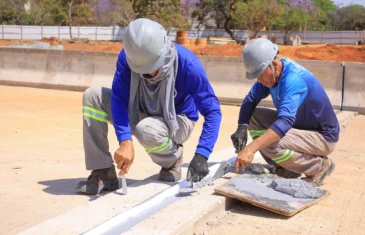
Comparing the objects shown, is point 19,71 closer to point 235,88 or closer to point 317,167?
point 235,88

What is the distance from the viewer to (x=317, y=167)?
5238mm

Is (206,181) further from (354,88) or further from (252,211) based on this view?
(354,88)

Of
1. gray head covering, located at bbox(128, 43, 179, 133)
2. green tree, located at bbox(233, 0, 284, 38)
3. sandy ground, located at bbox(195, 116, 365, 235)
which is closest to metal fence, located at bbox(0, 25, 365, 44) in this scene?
green tree, located at bbox(233, 0, 284, 38)

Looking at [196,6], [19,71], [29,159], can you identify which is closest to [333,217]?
[29,159]

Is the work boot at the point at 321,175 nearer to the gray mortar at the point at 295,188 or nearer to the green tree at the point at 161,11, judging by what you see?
the gray mortar at the point at 295,188

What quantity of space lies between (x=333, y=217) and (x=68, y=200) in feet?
6.94

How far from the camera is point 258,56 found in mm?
4816

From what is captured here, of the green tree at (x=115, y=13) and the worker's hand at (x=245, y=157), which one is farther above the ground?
the green tree at (x=115, y=13)

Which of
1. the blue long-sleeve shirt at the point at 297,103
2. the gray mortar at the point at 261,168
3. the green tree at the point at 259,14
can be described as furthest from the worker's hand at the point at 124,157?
the green tree at the point at 259,14

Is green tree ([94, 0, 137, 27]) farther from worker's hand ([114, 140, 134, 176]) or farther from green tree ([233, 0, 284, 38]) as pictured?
worker's hand ([114, 140, 134, 176])

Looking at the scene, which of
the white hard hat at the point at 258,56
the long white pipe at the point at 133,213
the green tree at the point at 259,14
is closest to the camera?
the long white pipe at the point at 133,213

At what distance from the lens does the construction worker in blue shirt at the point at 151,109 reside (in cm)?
433

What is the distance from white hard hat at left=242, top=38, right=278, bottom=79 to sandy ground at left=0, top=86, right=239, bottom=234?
1571 mm

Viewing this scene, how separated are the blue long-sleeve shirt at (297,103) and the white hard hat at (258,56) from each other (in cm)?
20
